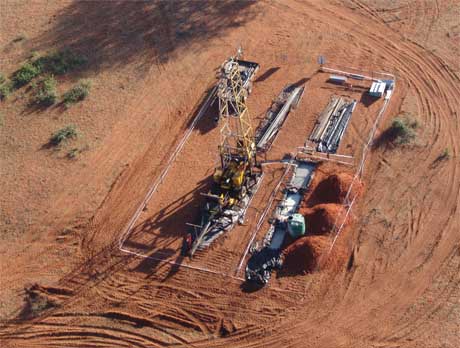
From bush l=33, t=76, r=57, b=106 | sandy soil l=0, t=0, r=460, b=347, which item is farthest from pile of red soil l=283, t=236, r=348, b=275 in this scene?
bush l=33, t=76, r=57, b=106

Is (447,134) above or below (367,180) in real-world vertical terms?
above

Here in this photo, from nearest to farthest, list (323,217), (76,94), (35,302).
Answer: (35,302)
(323,217)
(76,94)

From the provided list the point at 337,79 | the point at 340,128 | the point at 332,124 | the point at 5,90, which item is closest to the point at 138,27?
the point at 5,90

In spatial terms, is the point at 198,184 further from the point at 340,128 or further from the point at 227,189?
the point at 340,128

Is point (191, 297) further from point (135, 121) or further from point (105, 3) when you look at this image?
point (105, 3)

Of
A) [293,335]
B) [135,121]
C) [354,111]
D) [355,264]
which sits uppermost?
[354,111]

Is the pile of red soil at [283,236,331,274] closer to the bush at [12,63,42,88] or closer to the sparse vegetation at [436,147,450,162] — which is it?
the sparse vegetation at [436,147,450,162]

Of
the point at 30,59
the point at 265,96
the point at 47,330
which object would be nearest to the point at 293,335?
the point at 47,330
